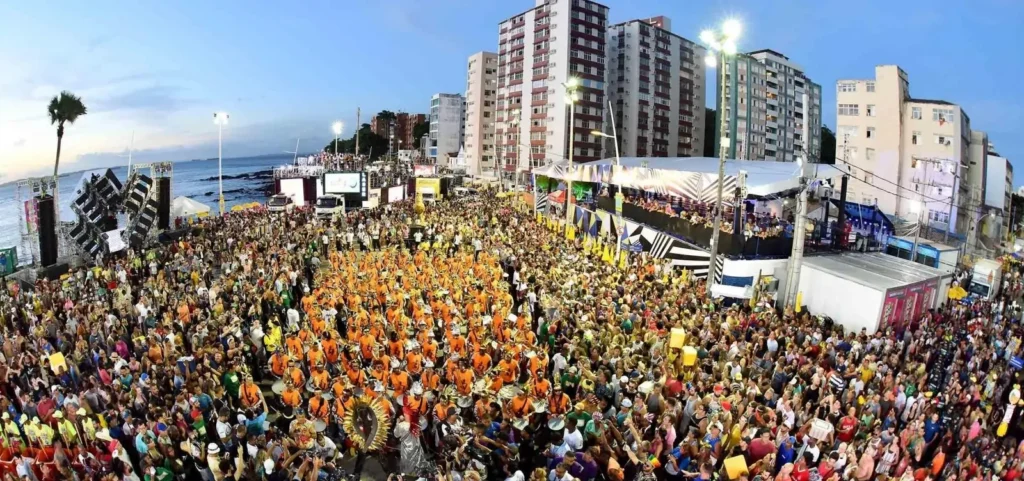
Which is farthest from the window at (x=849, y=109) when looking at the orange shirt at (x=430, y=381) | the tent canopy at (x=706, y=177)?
the orange shirt at (x=430, y=381)

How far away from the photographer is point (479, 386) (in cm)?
896

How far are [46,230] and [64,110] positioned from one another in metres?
16.7

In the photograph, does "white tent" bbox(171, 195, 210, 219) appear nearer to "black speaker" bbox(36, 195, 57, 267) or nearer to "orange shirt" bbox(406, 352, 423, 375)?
"black speaker" bbox(36, 195, 57, 267)

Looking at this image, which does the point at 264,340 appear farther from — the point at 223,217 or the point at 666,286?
the point at 223,217

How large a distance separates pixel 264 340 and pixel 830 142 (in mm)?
109418

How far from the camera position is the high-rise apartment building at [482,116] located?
92250 millimetres

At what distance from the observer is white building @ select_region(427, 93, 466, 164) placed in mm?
119062

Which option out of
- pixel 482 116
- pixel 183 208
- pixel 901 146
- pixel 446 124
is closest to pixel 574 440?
pixel 183 208

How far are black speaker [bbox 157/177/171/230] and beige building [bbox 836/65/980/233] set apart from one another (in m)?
39.4

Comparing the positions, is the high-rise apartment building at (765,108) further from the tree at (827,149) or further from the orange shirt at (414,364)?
the orange shirt at (414,364)

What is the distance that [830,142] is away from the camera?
100m

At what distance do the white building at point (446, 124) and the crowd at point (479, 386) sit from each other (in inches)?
4162

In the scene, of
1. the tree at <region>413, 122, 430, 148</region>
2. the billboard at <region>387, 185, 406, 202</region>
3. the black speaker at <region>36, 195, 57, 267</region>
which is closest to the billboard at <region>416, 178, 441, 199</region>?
the billboard at <region>387, 185, 406, 202</region>

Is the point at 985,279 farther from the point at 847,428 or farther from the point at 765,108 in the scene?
the point at 765,108
